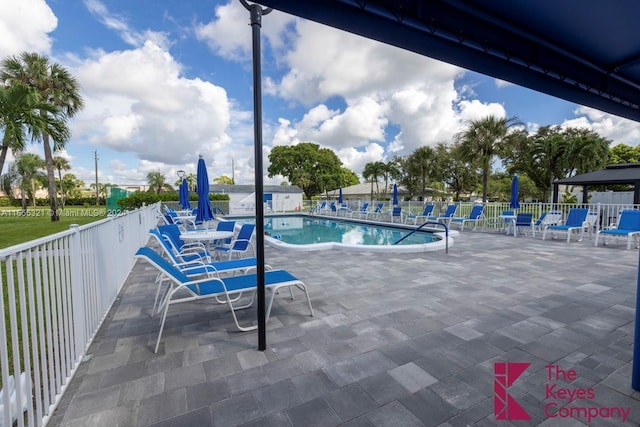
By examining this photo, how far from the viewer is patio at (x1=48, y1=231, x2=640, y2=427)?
1805 millimetres

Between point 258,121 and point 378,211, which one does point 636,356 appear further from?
point 378,211

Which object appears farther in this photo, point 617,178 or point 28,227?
point 617,178

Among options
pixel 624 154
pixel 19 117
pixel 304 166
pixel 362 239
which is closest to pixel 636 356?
pixel 362 239

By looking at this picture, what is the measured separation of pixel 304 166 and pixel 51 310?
39.2 metres

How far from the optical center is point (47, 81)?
1468 centimetres

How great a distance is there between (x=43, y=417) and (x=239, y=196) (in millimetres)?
30445

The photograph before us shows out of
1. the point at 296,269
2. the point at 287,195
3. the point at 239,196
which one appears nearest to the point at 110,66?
the point at 296,269

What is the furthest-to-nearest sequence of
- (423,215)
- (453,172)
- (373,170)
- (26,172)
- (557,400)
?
1. (373,170)
2. (453,172)
3. (26,172)
4. (423,215)
5. (557,400)

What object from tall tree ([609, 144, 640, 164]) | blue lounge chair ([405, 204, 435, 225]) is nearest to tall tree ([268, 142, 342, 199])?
blue lounge chair ([405, 204, 435, 225])

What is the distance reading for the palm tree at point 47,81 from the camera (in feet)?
44.5

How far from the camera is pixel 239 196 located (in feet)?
102

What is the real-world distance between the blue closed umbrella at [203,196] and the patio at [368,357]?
375 cm

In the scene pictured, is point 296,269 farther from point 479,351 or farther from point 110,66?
point 110,66

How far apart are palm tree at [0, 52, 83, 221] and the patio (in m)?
16.1
